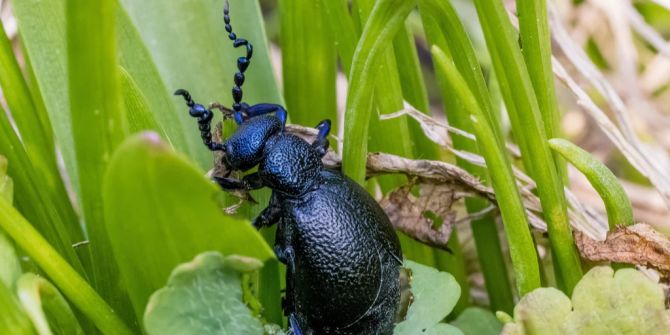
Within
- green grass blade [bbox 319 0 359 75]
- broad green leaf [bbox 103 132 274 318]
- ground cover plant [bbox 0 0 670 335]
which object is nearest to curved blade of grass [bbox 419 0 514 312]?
ground cover plant [bbox 0 0 670 335]

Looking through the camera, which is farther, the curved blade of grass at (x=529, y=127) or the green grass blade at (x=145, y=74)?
the green grass blade at (x=145, y=74)

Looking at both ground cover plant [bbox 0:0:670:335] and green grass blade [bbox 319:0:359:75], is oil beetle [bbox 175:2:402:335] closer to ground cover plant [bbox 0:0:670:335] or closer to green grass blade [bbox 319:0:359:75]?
ground cover plant [bbox 0:0:670:335]

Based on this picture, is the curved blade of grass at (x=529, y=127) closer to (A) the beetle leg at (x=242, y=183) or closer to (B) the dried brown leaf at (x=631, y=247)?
(B) the dried brown leaf at (x=631, y=247)

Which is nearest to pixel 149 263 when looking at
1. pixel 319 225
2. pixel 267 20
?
pixel 319 225

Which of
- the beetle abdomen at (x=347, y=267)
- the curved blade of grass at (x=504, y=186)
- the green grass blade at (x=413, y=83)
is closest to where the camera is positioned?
the curved blade of grass at (x=504, y=186)

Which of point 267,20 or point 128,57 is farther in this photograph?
point 267,20

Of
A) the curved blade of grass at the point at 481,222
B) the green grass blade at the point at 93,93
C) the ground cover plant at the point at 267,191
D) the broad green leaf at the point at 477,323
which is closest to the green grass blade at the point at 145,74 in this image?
the ground cover plant at the point at 267,191

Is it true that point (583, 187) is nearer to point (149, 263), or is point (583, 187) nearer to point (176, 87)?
point (176, 87)
